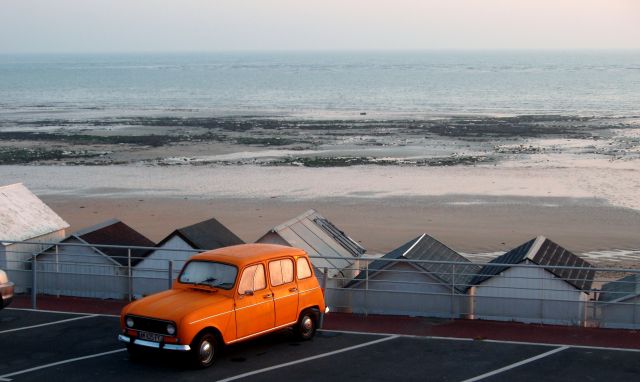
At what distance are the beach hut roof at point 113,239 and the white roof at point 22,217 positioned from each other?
1308mm

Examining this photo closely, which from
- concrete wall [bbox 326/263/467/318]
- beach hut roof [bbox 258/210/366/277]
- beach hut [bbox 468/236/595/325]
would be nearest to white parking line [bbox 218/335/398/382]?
beach hut [bbox 468/236/595/325]

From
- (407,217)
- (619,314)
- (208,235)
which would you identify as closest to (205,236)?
(208,235)

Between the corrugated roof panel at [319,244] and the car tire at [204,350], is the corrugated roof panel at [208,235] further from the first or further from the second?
the car tire at [204,350]

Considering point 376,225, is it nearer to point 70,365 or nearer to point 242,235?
point 242,235

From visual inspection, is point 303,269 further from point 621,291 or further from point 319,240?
point 319,240

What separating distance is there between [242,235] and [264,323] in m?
21.1

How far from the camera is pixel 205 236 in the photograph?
21.8 metres

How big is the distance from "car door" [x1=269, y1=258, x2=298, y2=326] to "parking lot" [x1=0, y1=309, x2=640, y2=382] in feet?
1.77

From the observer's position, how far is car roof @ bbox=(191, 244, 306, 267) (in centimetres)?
1371

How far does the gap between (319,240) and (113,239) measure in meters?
5.33

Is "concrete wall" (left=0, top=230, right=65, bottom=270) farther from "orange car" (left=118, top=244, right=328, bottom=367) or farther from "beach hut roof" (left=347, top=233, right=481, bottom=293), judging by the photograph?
"orange car" (left=118, top=244, right=328, bottom=367)

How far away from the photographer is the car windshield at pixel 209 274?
13.6 m

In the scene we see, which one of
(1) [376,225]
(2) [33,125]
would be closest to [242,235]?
(1) [376,225]

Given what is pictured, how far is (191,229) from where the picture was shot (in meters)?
21.7
